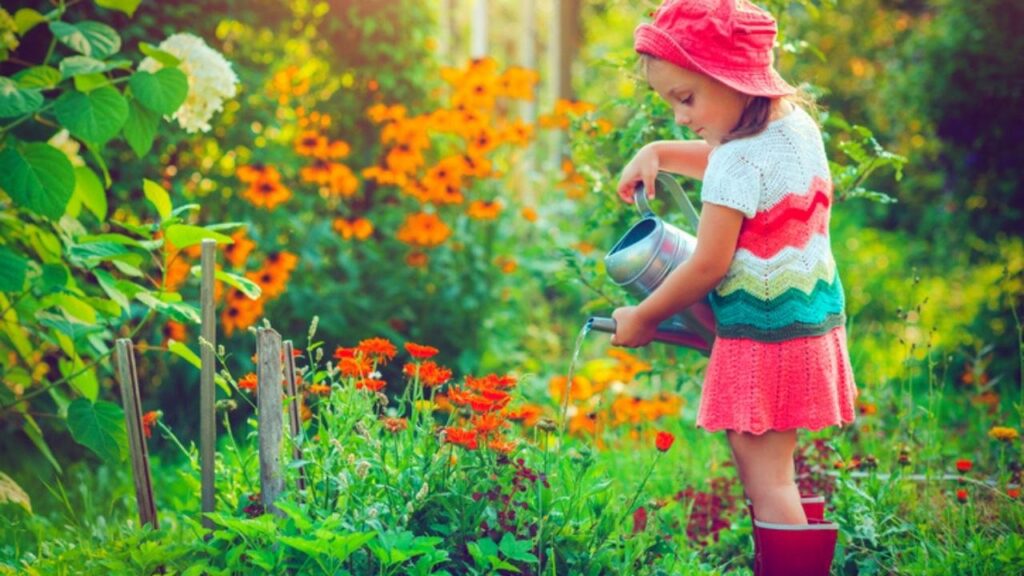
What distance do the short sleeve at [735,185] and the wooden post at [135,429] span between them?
1.14 meters

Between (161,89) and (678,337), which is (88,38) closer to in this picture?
(161,89)

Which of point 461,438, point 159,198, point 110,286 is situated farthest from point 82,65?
point 461,438

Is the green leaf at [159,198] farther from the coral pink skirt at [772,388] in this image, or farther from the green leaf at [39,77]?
the coral pink skirt at [772,388]

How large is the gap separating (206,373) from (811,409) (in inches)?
45.4

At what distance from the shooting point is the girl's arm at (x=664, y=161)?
7.55ft

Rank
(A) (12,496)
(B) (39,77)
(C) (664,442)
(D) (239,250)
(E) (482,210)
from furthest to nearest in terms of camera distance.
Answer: (E) (482,210) → (D) (239,250) → (B) (39,77) → (A) (12,496) → (C) (664,442)

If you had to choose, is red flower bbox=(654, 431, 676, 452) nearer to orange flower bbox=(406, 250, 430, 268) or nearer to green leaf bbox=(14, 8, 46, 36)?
green leaf bbox=(14, 8, 46, 36)

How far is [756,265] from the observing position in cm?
203

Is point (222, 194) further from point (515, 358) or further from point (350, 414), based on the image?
point (350, 414)

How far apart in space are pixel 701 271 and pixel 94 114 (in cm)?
135

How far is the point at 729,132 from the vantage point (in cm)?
208

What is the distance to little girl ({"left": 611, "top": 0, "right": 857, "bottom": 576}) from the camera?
2.00m

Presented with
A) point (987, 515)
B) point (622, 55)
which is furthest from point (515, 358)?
point (987, 515)

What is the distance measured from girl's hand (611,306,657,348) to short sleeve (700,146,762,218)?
257 millimetres
